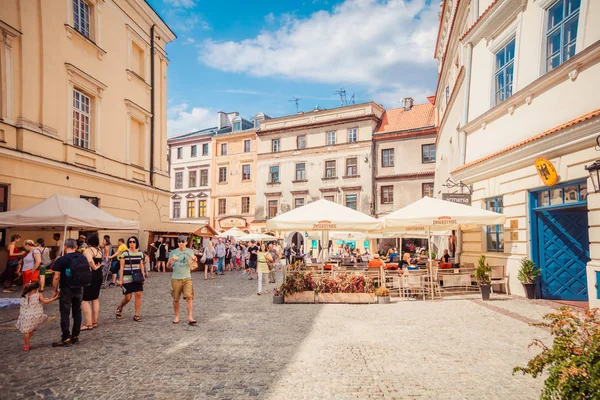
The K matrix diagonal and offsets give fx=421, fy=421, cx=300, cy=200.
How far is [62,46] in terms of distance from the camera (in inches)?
626

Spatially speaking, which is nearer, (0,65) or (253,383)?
(253,383)

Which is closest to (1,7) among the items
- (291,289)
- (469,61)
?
(291,289)

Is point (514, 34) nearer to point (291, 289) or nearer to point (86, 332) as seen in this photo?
point (291, 289)

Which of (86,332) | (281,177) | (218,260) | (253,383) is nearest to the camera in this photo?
(253,383)

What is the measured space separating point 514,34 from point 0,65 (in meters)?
15.8

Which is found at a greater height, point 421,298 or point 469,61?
point 469,61

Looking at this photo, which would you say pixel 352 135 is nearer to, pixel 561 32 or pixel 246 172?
pixel 246 172

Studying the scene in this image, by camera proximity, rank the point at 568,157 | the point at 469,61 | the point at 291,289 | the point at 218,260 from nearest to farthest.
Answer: the point at 568,157
the point at 291,289
the point at 469,61
the point at 218,260

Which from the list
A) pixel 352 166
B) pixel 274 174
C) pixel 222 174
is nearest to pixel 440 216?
pixel 352 166

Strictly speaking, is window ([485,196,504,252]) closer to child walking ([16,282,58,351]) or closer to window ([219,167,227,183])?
child walking ([16,282,58,351])

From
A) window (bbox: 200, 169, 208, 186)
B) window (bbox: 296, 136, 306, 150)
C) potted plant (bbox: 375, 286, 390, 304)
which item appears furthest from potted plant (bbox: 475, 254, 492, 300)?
window (bbox: 200, 169, 208, 186)

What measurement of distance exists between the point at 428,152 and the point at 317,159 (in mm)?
10333

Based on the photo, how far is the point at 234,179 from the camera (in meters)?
44.8

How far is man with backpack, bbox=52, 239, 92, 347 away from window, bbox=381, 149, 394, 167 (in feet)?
108
